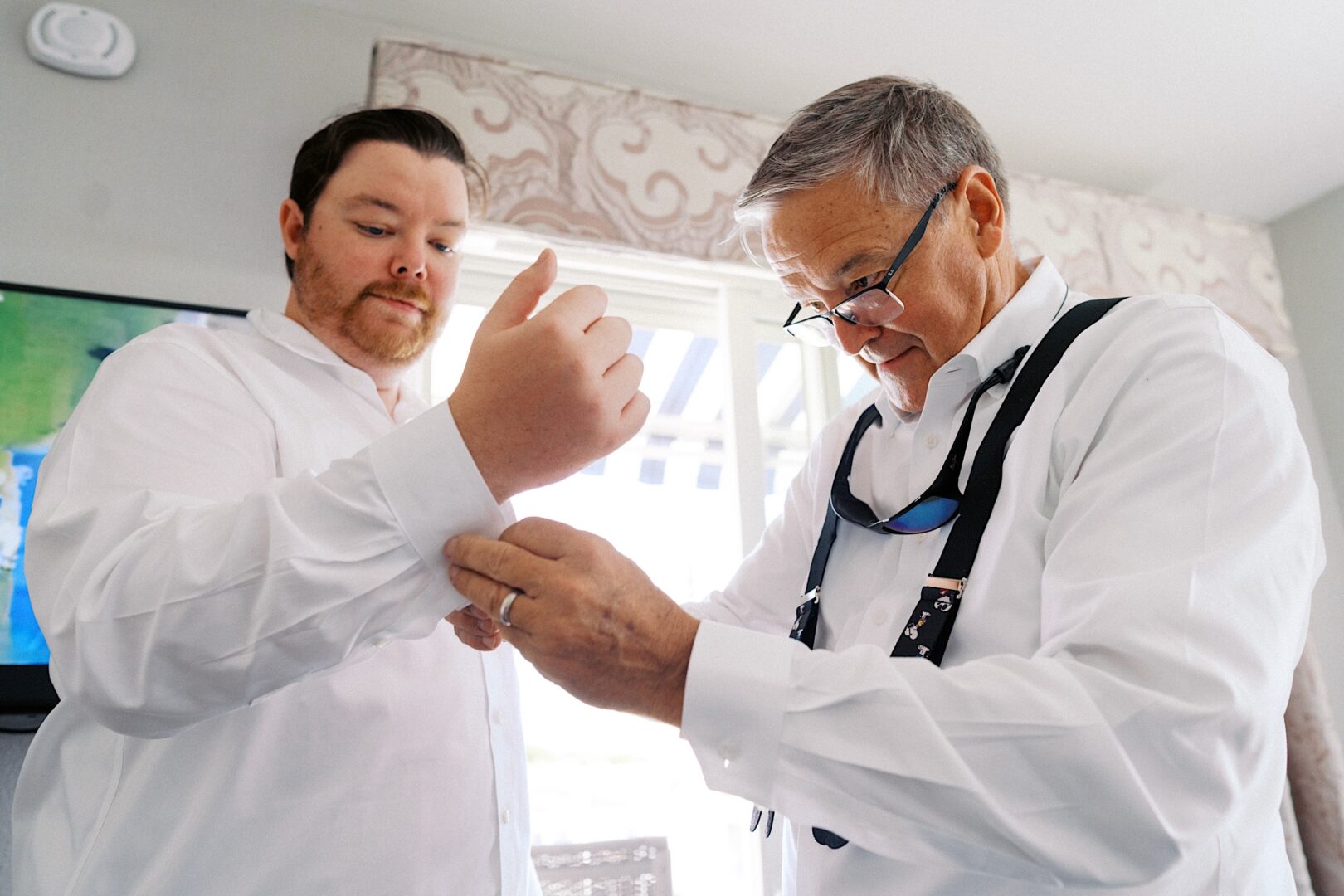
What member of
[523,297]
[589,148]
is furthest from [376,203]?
[589,148]

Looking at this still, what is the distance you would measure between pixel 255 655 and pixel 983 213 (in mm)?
1186

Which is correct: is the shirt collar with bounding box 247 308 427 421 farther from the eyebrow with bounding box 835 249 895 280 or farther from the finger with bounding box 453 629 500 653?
the eyebrow with bounding box 835 249 895 280

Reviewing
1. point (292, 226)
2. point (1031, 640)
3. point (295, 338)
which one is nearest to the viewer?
point (1031, 640)

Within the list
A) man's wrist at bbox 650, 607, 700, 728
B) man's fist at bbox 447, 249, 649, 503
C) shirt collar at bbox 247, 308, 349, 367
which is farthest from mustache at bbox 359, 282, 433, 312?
man's wrist at bbox 650, 607, 700, 728

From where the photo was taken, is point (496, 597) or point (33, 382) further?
point (33, 382)

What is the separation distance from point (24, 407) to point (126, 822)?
1334 mm

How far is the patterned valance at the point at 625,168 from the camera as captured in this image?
246 centimetres

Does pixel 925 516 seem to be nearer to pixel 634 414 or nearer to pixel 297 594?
pixel 634 414

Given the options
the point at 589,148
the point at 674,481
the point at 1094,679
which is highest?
the point at 589,148

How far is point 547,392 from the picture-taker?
2.57 feet

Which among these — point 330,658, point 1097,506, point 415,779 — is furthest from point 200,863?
point 1097,506

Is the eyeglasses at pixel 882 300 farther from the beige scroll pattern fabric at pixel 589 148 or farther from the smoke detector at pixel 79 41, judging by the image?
the smoke detector at pixel 79 41

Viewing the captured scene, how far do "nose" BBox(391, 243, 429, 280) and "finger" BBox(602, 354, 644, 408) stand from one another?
30.2 inches

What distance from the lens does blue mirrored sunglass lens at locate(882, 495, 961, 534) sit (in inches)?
47.3
